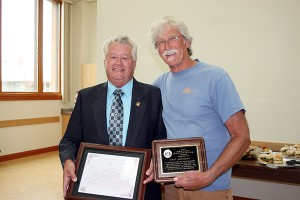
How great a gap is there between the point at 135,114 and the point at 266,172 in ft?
4.63

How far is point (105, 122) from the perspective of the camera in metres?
1.59

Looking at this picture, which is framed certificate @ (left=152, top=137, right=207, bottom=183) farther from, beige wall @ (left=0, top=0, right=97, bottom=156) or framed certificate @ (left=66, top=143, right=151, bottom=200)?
beige wall @ (left=0, top=0, right=97, bottom=156)

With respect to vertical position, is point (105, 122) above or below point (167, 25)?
below

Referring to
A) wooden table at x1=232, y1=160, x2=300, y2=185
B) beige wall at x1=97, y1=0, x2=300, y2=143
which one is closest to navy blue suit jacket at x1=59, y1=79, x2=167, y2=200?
wooden table at x1=232, y1=160, x2=300, y2=185

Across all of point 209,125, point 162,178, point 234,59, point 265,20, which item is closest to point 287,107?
point 234,59

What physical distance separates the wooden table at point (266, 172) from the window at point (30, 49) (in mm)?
5038

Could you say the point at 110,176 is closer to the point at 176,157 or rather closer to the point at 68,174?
the point at 68,174

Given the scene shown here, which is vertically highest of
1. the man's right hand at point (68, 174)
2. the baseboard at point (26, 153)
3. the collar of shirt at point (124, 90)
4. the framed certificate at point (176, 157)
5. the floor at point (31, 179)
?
the collar of shirt at point (124, 90)

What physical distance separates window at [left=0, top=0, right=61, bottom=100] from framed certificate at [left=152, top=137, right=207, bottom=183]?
5235 millimetres

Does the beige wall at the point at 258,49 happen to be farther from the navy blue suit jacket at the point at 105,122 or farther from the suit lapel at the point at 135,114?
the suit lapel at the point at 135,114

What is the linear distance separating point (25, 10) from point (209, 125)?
606cm

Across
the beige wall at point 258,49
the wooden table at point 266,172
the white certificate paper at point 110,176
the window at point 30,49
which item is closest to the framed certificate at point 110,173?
the white certificate paper at point 110,176

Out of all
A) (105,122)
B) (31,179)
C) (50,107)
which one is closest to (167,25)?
(105,122)

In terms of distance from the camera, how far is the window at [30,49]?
5859mm
